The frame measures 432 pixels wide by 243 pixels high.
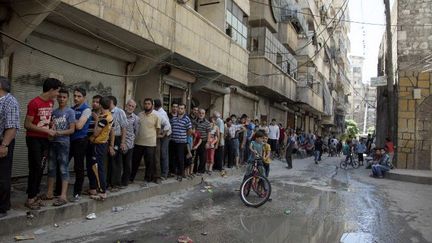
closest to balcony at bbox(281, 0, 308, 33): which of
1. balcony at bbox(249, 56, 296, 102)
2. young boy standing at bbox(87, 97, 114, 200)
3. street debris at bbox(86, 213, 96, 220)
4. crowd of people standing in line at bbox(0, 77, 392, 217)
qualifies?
balcony at bbox(249, 56, 296, 102)

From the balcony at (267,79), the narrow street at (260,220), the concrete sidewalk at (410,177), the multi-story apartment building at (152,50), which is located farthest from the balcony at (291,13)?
the narrow street at (260,220)

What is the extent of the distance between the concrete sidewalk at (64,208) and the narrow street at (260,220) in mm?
127

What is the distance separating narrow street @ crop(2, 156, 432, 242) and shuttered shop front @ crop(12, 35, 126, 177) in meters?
A: 2.77

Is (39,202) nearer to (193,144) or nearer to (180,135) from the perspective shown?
(180,135)

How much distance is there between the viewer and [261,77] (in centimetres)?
2103

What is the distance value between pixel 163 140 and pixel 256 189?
2.37 meters

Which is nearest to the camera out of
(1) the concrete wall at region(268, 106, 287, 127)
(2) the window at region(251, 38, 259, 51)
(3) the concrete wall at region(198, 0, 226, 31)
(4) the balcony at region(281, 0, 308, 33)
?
(3) the concrete wall at region(198, 0, 226, 31)

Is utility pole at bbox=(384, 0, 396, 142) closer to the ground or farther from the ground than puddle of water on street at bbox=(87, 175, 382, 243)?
farther from the ground

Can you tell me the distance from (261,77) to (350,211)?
13416 mm

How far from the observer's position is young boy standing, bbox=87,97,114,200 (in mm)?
6926

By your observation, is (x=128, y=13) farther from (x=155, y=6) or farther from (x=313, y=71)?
(x=313, y=71)

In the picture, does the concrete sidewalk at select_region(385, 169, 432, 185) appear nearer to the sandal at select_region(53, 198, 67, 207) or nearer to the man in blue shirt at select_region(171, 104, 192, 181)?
the man in blue shirt at select_region(171, 104, 192, 181)

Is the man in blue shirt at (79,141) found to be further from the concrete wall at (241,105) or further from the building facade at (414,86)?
the building facade at (414,86)

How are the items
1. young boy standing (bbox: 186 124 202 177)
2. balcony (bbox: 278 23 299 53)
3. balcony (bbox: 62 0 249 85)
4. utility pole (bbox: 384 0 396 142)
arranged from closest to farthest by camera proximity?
balcony (bbox: 62 0 249 85) < young boy standing (bbox: 186 124 202 177) < utility pole (bbox: 384 0 396 142) < balcony (bbox: 278 23 299 53)
